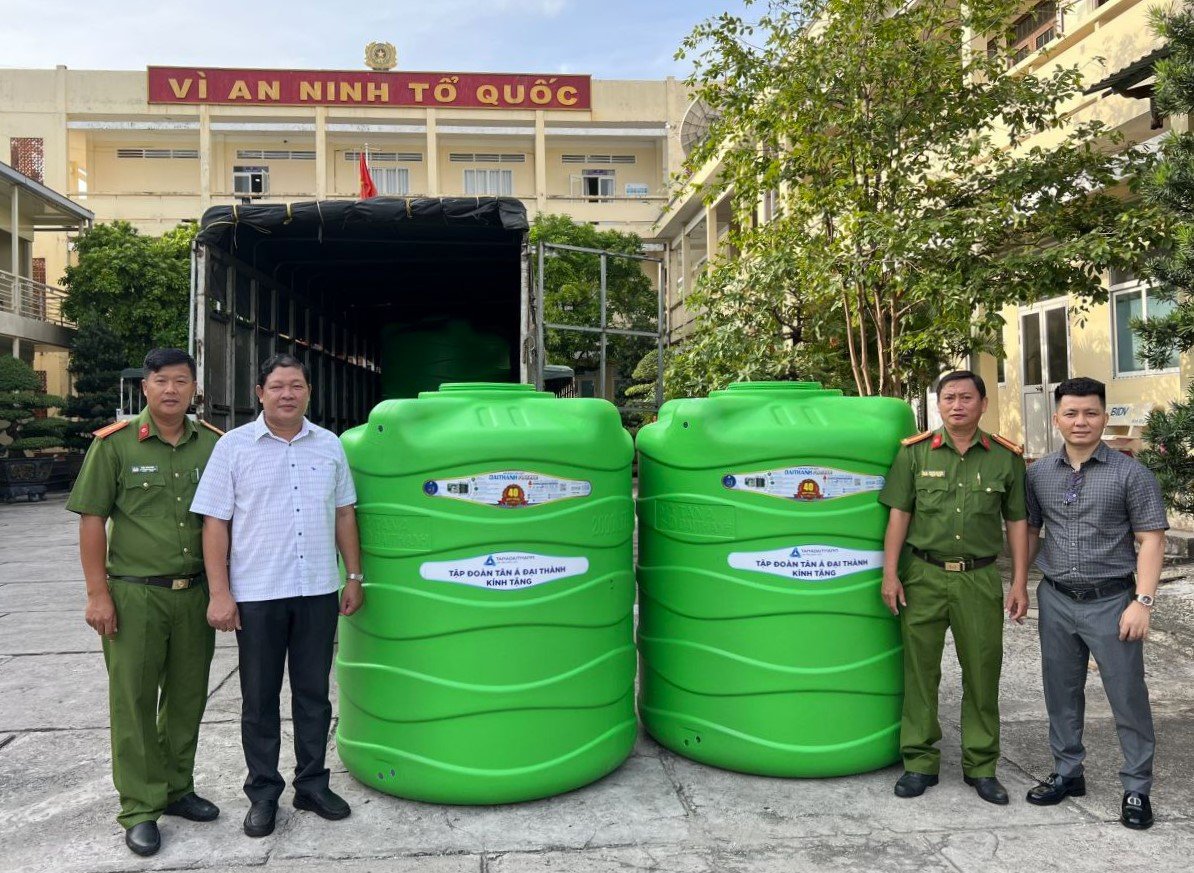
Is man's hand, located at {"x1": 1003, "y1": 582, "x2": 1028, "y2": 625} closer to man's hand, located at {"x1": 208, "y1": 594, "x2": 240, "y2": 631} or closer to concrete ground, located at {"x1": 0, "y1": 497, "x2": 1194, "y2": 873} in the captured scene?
concrete ground, located at {"x1": 0, "y1": 497, "x2": 1194, "y2": 873}

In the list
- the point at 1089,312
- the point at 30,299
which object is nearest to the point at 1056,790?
the point at 1089,312

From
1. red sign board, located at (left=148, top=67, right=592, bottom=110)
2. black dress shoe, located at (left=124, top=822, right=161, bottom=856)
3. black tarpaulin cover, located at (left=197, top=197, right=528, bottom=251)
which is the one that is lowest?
black dress shoe, located at (left=124, top=822, right=161, bottom=856)

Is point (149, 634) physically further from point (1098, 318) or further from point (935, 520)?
point (1098, 318)

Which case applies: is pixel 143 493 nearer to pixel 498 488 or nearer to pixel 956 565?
pixel 498 488

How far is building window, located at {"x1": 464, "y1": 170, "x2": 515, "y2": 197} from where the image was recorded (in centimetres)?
3575

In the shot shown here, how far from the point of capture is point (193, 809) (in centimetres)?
368

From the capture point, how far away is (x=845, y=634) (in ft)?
13.0

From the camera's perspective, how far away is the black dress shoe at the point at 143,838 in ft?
11.1

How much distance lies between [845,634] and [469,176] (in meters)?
34.1

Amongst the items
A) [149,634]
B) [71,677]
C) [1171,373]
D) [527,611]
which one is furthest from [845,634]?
[1171,373]

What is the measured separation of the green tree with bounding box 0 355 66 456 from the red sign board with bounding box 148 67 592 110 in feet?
52.3

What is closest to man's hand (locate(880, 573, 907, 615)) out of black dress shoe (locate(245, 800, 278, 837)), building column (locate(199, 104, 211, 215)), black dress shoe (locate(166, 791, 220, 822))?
black dress shoe (locate(245, 800, 278, 837))

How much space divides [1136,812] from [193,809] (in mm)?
3590

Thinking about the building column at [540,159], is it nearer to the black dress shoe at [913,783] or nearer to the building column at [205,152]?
the building column at [205,152]
